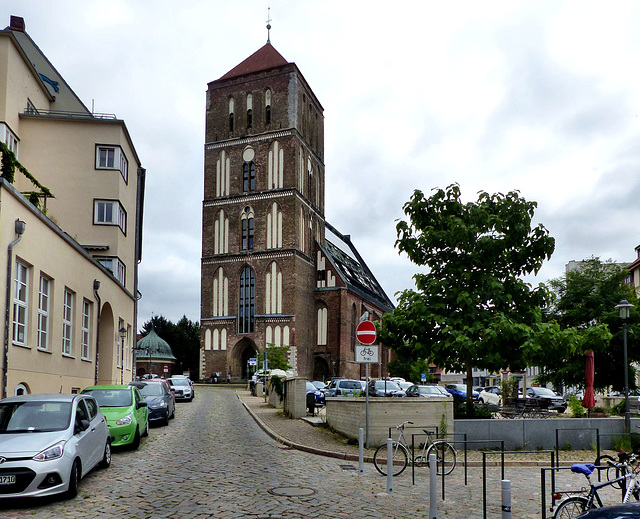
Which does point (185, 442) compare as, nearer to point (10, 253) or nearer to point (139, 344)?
point (10, 253)

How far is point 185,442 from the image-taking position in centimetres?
1761

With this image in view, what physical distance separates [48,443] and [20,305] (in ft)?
29.5

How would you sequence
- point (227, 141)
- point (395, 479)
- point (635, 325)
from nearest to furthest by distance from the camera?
point (395, 479), point (635, 325), point (227, 141)

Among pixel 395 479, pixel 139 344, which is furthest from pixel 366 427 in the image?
pixel 139 344

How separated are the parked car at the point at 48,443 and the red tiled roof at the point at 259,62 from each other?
65.0 metres

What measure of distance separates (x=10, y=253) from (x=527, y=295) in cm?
1320

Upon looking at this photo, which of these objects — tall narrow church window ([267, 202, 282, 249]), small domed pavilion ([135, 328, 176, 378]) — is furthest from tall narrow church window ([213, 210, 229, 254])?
small domed pavilion ([135, 328, 176, 378])

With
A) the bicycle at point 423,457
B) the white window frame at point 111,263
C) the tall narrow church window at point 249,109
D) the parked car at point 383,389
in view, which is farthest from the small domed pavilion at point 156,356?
the bicycle at point 423,457

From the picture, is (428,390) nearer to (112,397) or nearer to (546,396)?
(546,396)

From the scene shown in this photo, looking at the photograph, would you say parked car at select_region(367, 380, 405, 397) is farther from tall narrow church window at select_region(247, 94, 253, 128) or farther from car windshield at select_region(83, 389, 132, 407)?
tall narrow church window at select_region(247, 94, 253, 128)

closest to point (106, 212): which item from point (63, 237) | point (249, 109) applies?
point (63, 237)

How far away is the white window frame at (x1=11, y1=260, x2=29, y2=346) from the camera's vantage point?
57.1 ft

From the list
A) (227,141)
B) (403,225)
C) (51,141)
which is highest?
(227,141)

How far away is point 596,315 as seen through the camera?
2838cm
